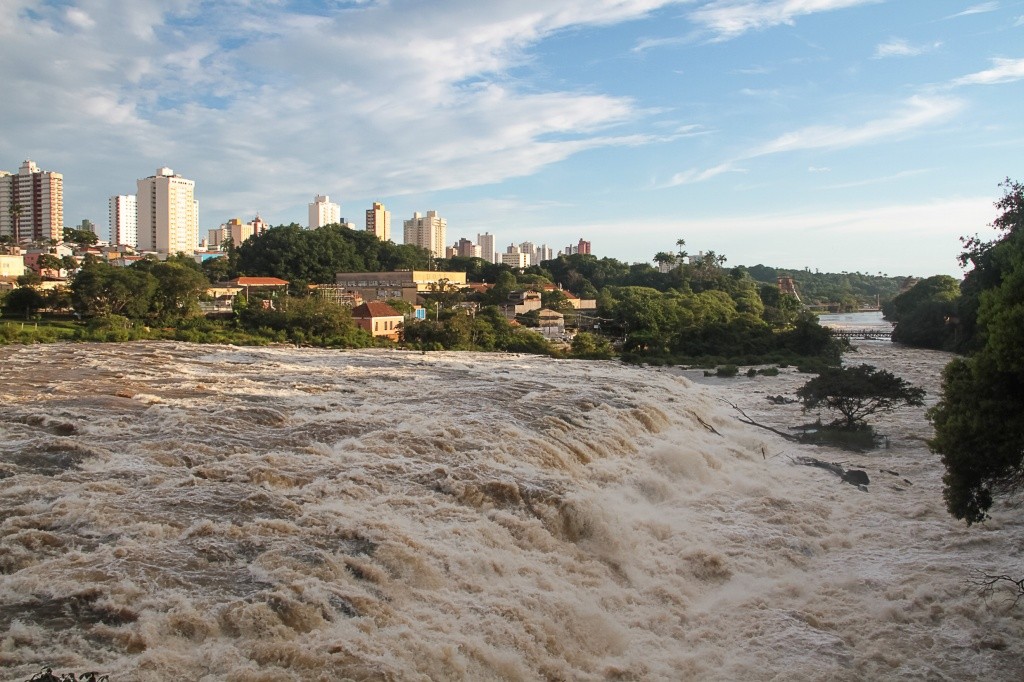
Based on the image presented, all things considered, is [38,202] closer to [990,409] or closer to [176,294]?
[176,294]

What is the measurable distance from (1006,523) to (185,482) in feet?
34.1

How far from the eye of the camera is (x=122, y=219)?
4882 inches

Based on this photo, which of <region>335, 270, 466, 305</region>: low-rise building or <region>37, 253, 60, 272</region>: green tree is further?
<region>335, 270, 466, 305</region>: low-rise building

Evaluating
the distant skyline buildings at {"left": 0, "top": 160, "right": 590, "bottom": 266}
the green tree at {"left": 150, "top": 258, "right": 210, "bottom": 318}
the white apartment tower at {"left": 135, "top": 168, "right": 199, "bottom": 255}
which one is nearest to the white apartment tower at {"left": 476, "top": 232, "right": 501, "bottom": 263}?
the distant skyline buildings at {"left": 0, "top": 160, "right": 590, "bottom": 266}

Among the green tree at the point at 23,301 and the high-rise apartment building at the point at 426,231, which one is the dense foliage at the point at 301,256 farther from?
the high-rise apartment building at the point at 426,231

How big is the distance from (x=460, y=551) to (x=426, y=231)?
11988 cm

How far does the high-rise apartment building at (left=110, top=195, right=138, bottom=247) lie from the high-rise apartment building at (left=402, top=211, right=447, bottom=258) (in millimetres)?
43739

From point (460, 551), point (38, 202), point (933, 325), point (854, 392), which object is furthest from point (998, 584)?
point (38, 202)

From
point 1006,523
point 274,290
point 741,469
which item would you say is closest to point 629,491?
point 741,469

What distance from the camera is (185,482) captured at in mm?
8484

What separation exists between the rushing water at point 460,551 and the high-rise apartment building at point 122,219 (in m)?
124

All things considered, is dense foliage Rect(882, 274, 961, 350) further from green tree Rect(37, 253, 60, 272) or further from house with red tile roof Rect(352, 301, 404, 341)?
green tree Rect(37, 253, 60, 272)

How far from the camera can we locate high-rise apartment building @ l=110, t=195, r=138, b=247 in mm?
123000

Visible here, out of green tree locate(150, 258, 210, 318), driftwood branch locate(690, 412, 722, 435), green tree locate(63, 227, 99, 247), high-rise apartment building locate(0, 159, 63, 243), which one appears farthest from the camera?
high-rise apartment building locate(0, 159, 63, 243)
